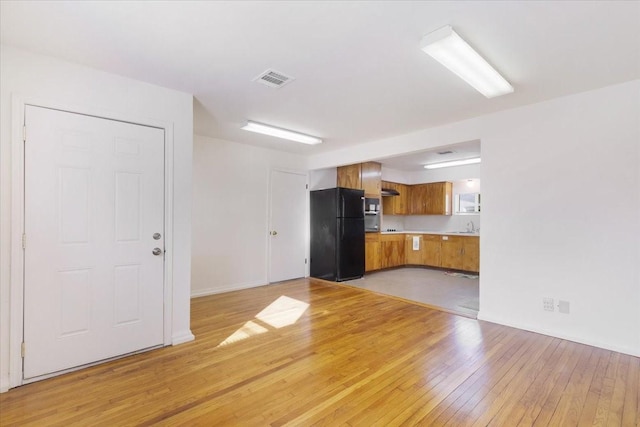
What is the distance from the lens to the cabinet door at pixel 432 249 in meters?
6.87

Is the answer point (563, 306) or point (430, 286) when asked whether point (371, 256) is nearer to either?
point (430, 286)

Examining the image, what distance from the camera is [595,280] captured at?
2807 mm

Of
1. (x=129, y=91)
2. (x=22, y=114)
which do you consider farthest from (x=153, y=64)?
(x=22, y=114)

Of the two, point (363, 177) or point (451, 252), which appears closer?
point (363, 177)

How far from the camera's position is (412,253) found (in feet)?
23.8

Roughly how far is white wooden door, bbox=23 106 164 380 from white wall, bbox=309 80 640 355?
148 inches

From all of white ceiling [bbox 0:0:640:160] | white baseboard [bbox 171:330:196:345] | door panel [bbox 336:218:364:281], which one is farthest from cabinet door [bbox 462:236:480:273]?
white baseboard [bbox 171:330:196:345]

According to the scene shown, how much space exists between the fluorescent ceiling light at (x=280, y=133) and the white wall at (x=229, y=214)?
3.35 ft

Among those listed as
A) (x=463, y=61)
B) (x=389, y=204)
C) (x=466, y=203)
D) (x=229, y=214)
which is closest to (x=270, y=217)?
(x=229, y=214)

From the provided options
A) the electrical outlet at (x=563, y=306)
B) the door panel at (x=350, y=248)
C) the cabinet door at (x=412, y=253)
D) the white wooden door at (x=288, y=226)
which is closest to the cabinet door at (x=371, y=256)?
the door panel at (x=350, y=248)

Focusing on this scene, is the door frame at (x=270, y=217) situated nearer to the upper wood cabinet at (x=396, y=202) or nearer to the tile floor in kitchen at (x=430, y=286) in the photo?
the tile floor in kitchen at (x=430, y=286)

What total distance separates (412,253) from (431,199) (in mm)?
1488

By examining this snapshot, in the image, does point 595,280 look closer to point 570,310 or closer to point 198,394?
point 570,310

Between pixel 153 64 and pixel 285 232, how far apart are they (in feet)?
12.2
